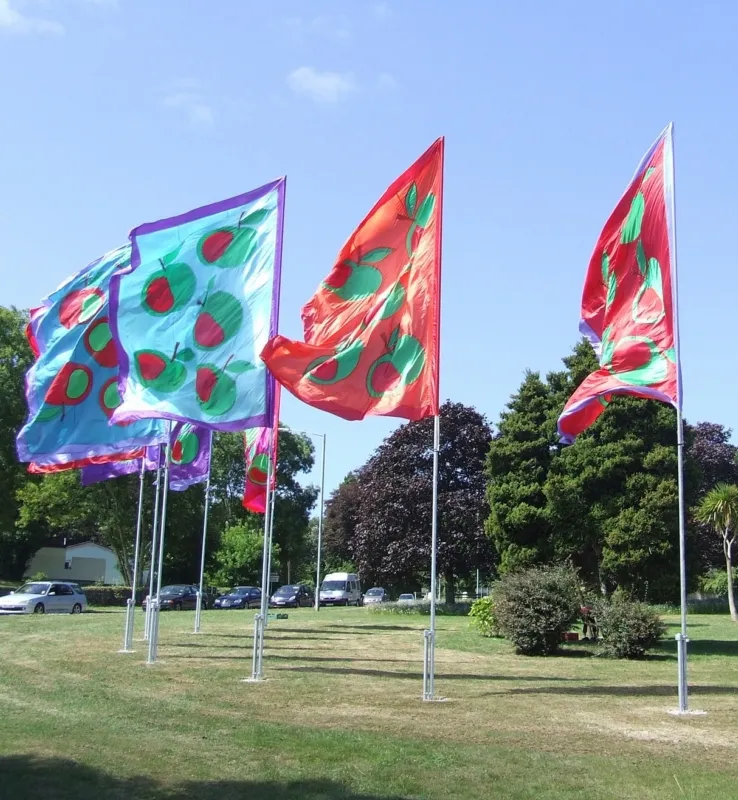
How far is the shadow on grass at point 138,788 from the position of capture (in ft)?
27.0

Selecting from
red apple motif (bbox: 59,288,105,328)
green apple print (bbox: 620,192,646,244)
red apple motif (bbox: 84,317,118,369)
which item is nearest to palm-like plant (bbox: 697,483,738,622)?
red apple motif (bbox: 84,317,118,369)

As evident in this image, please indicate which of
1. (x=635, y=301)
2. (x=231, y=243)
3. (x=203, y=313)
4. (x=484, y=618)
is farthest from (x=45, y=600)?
(x=635, y=301)

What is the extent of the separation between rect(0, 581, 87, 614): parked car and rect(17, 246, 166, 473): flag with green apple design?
19906 mm

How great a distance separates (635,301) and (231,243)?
24.4 feet

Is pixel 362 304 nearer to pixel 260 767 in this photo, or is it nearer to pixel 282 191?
pixel 282 191

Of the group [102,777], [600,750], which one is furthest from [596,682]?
[102,777]

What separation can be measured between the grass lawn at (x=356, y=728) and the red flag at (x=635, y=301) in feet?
14.8

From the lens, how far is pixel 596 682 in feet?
55.7

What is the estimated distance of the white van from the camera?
64.7 metres

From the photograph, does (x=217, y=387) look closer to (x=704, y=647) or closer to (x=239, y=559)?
(x=704, y=647)

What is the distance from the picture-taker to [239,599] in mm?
52594

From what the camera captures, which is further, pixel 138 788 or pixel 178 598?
pixel 178 598

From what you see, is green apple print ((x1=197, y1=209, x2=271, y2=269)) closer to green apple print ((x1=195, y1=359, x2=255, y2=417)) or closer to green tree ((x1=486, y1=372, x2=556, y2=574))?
green apple print ((x1=195, y1=359, x2=255, y2=417))

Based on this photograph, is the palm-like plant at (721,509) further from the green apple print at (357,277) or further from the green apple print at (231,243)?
the green apple print at (357,277)
